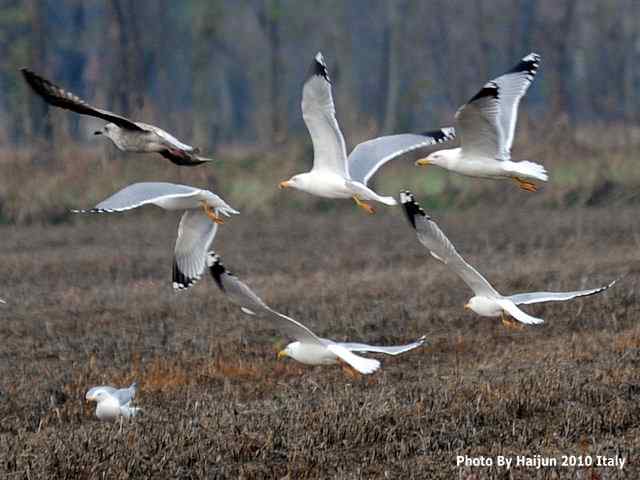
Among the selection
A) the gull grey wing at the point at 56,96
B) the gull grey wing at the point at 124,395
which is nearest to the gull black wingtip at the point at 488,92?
the gull grey wing at the point at 56,96

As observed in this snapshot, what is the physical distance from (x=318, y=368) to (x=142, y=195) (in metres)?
1.81

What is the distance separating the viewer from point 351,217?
2264 centimetres

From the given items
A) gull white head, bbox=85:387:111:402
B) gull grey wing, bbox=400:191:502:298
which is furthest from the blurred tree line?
gull white head, bbox=85:387:111:402

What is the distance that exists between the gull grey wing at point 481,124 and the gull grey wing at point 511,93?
8 cm

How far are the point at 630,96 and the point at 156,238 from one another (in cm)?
2848

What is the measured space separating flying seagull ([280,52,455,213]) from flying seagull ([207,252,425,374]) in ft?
3.76

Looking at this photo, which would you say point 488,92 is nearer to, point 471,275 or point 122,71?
point 471,275

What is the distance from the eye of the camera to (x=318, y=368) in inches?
383

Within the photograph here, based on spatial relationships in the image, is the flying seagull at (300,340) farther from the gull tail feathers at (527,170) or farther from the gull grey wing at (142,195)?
the gull tail feathers at (527,170)

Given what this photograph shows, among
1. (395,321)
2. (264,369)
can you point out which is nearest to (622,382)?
(264,369)

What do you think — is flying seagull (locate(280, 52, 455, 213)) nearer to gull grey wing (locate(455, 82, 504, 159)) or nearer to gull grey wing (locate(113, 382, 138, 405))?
gull grey wing (locate(455, 82, 504, 159))

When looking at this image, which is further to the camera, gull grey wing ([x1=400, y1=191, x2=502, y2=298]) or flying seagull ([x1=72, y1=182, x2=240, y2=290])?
flying seagull ([x1=72, y1=182, x2=240, y2=290])

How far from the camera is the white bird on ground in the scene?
794 cm

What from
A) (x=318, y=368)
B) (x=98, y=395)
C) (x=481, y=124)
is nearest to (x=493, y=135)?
(x=481, y=124)
